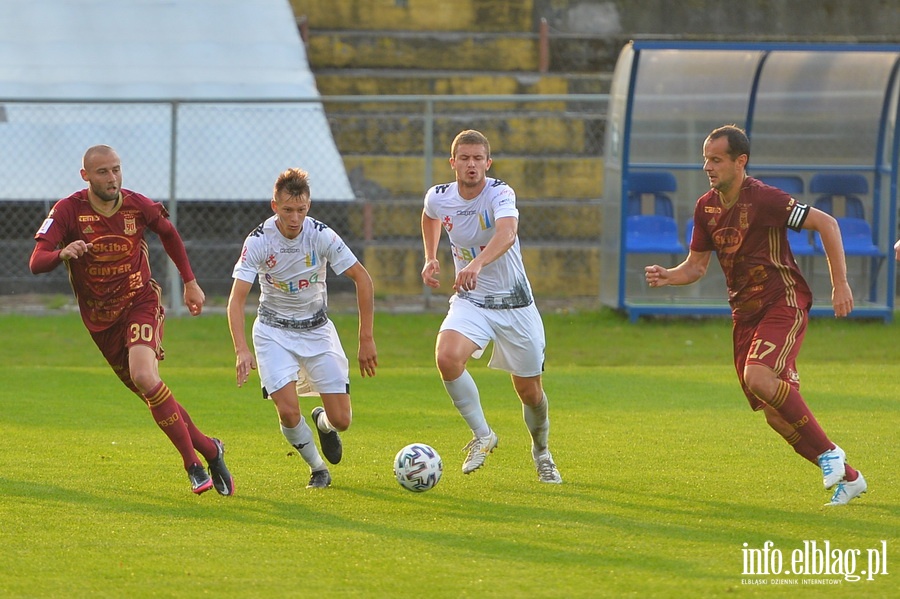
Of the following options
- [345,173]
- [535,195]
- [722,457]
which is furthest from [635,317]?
[722,457]

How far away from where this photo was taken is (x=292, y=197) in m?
6.78

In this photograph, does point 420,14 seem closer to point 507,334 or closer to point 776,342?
point 507,334

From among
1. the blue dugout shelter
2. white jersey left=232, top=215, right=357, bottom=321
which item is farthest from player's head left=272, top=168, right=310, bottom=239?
the blue dugout shelter

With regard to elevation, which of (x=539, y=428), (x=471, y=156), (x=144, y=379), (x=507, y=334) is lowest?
(x=539, y=428)

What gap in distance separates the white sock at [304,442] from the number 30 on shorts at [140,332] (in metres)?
0.86

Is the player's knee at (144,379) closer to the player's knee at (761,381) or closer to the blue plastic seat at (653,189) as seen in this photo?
the player's knee at (761,381)

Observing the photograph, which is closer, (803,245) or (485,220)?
(485,220)

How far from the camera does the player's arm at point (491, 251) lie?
6.74m

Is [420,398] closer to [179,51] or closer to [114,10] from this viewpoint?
[179,51]

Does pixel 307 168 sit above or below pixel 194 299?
above

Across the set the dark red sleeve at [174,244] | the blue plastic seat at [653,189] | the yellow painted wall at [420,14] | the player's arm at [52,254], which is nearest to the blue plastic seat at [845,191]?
the blue plastic seat at [653,189]

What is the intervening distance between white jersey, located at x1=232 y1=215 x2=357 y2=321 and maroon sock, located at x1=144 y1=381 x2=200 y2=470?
769 millimetres

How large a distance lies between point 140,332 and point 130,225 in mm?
591

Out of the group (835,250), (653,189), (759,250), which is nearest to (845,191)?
(653,189)
